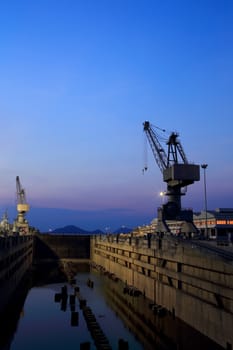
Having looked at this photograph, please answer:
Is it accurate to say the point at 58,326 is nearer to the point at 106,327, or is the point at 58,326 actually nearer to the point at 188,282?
the point at 106,327

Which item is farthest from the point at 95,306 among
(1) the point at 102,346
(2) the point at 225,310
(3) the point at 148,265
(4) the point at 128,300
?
(2) the point at 225,310

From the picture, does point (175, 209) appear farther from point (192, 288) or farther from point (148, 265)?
point (192, 288)

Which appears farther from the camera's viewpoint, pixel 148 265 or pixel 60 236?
pixel 60 236

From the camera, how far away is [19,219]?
613 feet

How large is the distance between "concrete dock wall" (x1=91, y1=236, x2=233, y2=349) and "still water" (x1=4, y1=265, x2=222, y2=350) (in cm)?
143

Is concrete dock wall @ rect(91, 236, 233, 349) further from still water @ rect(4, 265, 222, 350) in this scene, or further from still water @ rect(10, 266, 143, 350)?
still water @ rect(10, 266, 143, 350)

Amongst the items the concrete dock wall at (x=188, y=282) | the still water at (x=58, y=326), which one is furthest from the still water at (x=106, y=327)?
the concrete dock wall at (x=188, y=282)

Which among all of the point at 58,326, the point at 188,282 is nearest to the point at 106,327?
the point at 58,326

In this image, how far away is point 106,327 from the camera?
4744 cm

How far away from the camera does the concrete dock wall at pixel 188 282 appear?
35.0 metres

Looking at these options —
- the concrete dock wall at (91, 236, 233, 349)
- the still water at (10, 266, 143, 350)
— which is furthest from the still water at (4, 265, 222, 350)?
the concrete dock wall at (91, 236, 233, 349)

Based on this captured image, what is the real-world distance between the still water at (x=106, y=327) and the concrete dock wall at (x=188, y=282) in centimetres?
143

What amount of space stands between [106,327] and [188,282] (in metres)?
11.2

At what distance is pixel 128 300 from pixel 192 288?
22263 millimetres
